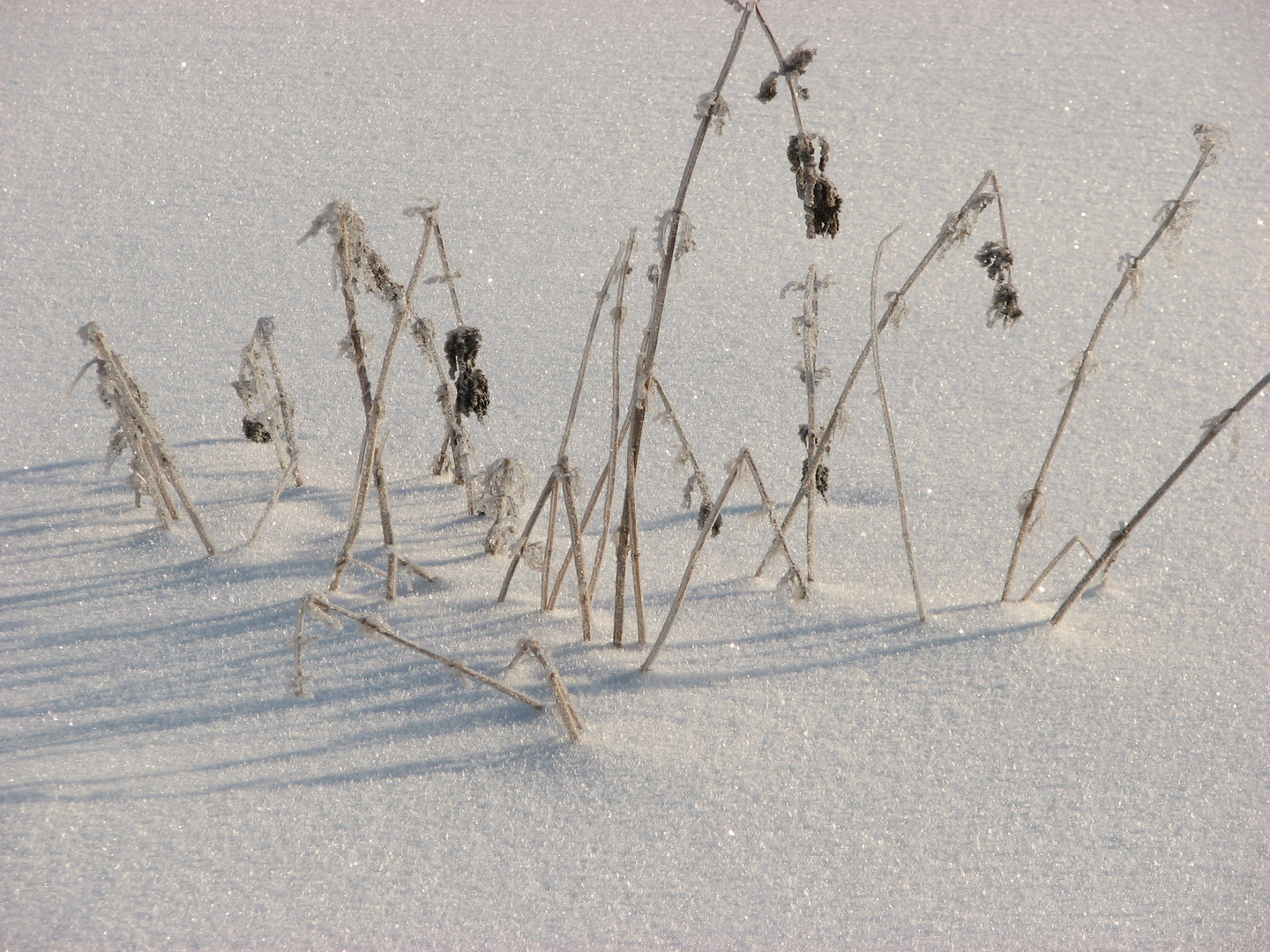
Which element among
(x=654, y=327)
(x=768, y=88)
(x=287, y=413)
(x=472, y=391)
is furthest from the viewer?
(x=287, y=413)

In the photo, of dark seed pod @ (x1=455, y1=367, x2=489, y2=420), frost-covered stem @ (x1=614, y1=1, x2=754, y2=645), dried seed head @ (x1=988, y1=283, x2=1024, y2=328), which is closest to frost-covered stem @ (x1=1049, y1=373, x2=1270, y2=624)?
dried seed head @ (x1=988, y1=283, x2=1024, y2=328)

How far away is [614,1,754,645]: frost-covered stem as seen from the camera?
Result: 1.14 m

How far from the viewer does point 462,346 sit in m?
1.37

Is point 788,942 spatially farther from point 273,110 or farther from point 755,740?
point 273,110

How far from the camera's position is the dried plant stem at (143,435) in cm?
164

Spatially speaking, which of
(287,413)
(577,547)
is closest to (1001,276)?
(577,547)

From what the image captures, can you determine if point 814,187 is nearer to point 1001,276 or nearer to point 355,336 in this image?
point 1001,276

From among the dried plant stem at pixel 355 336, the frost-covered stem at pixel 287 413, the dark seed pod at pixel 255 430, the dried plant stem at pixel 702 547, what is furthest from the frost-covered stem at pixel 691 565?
the dark seed pod at pixel 255 430

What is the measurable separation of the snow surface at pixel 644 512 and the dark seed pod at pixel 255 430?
0.20ft

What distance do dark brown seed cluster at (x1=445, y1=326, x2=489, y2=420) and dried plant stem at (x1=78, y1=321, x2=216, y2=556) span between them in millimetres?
565

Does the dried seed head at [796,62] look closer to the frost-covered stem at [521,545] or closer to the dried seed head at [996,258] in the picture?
the dried seed head at [996,258]

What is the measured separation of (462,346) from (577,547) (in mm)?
343

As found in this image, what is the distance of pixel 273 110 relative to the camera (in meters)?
3.49

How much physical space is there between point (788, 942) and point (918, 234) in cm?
223
